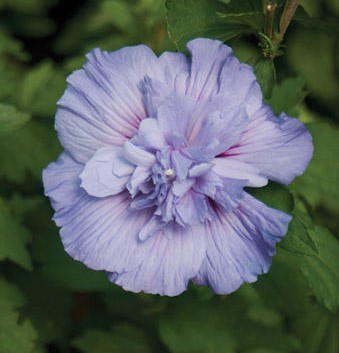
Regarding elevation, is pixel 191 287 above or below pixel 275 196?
below

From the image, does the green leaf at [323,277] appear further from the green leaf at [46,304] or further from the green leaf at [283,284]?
the green leaf at [46,304]

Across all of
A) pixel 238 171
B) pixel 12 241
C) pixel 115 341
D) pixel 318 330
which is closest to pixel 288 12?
pixel 238 171

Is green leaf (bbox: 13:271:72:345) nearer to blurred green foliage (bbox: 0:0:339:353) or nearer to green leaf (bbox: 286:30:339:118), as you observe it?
blurred green foliage (bbox: 0:0:339:353)

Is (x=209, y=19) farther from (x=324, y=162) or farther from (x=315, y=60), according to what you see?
(x=315, y=60)

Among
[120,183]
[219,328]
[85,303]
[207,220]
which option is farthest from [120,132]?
[85,303]

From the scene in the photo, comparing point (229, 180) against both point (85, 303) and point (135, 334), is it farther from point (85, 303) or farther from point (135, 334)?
point (85, 303)

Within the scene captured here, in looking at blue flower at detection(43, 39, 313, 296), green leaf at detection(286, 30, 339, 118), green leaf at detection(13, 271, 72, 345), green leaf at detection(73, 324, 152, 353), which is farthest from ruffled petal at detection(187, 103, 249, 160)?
green leaf at detection(286, 30, 339, 118)

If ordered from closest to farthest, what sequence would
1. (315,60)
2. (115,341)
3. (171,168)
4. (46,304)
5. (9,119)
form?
(171,168) → (9,119) → (115,341) → (46,304) → (315,60)
